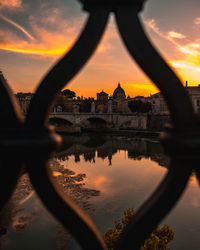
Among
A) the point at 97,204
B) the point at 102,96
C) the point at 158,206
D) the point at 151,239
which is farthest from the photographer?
the point at 102,96

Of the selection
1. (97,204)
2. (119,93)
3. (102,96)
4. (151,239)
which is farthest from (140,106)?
(151,239)

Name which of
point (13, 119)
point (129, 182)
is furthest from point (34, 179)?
point (129, 182)

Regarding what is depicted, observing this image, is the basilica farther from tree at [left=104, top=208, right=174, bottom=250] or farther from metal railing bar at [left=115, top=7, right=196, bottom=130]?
metal railing bar at [left=115, top=7, right=196, bottom=130]

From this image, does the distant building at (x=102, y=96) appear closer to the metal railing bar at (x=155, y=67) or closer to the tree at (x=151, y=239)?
the tree at (x=151, y=239)

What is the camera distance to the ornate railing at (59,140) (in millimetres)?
707

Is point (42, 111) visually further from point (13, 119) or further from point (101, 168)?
point (101, 168)

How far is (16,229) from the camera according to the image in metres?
7.05

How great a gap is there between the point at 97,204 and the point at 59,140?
878 centimetres

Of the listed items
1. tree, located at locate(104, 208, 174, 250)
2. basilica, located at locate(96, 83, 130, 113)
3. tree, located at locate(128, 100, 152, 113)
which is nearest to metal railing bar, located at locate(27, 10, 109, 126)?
tree, located at locate(104, 208, 174, 250)

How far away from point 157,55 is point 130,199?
30.7 feet

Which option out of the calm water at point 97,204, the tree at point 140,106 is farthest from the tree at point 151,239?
the tree at point 140,106

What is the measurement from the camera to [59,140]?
0.75 m

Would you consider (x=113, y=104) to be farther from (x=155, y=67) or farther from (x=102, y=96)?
(x=155, y=67)

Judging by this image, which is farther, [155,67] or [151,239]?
[151,239]
